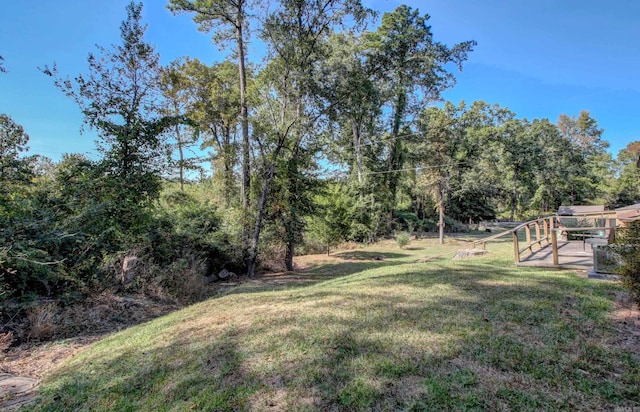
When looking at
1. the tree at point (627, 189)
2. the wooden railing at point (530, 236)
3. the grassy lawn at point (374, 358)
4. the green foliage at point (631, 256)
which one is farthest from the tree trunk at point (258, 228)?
the tree at point (627, 189)

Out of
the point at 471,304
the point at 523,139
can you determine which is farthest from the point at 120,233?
the point at 523,139

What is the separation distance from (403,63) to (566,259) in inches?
457

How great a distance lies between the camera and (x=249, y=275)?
445 inches

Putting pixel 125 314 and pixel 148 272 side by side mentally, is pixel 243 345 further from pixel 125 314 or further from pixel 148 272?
pixel 148 272

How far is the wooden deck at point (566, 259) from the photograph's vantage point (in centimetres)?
708

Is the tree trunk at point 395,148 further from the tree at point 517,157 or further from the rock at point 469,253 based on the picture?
the rock at point 469,253

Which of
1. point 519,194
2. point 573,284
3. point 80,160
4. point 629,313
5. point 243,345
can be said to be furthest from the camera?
point 519,194

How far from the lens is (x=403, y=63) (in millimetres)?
15727

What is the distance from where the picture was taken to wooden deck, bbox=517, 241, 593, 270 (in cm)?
708

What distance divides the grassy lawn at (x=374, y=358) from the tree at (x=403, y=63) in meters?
11.4

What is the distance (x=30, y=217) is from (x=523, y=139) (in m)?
43.3

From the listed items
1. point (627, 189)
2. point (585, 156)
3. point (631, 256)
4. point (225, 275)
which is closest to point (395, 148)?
point (225, 275)

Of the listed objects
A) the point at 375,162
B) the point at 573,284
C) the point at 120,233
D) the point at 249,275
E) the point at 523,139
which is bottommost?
the point at 249,275

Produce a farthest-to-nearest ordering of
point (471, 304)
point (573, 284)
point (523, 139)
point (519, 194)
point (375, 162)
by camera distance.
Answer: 1. point (519, 194)
2. point (523, 139)
3. point (375, 162)
4. point (573, 284)
5. point (471, 304)
